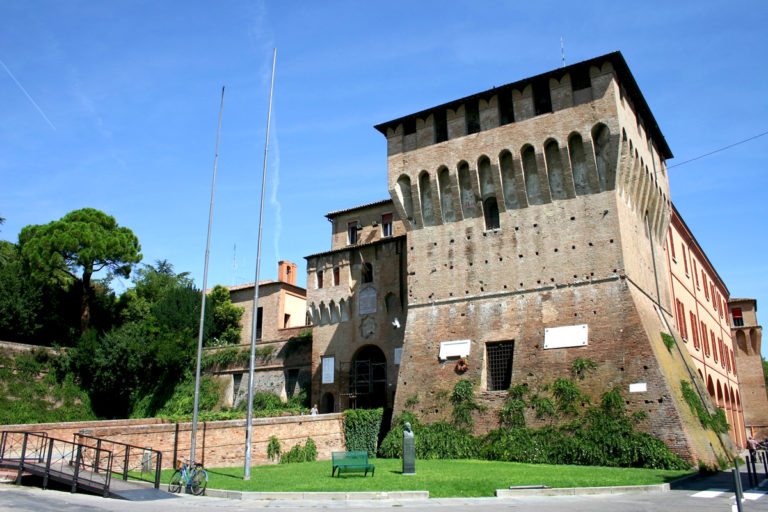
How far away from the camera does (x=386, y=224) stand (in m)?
35.7

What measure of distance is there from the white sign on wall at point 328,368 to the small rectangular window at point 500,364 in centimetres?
1169

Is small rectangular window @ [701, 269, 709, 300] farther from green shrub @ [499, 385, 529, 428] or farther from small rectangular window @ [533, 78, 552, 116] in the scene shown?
green shrub @ [499, 385, 529, 428]

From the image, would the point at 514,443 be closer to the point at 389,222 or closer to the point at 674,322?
the point at 674,322

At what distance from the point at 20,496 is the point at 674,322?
2511 cm

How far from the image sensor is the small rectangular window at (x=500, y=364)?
2130cm

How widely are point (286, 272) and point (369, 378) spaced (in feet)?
52.5

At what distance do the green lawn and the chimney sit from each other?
25.3 metres

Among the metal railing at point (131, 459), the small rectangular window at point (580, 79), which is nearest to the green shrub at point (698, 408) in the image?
the small rectangular window at point (580, 79)

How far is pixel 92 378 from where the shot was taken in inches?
1394

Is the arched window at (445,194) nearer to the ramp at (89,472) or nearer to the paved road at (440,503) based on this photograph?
the paved road at (440,503)

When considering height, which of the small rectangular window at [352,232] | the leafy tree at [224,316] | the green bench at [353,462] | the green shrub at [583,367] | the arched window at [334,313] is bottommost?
the green bench at [353,462]

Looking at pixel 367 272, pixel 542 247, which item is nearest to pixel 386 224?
pixel 367 272

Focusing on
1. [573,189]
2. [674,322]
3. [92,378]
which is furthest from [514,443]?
[92,378]

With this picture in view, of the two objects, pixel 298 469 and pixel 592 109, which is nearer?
pixel 298 469
